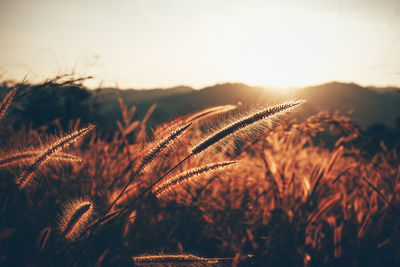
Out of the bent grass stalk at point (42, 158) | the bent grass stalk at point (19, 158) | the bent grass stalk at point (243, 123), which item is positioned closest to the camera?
the bent grass stalk at point (243, 123)

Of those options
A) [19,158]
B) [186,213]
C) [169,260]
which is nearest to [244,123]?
[169,260]

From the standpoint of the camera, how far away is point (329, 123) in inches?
89.1

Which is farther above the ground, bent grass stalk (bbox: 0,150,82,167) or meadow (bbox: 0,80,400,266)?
bent grass stalk (bbox: 0,150,82,167)

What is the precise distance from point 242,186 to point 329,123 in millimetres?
1071

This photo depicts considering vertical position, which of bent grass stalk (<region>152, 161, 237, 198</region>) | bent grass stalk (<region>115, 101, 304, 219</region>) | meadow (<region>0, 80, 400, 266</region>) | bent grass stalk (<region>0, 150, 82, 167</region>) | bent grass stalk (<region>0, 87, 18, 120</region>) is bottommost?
meadow (<region>0, 80, 400, 266</region>)

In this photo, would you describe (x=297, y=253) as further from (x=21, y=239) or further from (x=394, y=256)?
(x=21, y=239)

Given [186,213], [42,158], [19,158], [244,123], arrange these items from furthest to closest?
1. [186,213]
2. [19,158]
3. [42,158]
4. [244,123]

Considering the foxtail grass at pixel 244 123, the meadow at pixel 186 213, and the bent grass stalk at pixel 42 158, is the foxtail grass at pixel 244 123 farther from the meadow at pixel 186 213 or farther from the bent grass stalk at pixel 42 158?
the bent grass stalk at pixel 42 158

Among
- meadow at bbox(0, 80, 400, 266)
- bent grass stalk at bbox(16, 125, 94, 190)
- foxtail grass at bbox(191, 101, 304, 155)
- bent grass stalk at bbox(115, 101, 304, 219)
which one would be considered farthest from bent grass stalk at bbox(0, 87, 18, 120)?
foxtail grass at bbox(191, 101, 304, 155)

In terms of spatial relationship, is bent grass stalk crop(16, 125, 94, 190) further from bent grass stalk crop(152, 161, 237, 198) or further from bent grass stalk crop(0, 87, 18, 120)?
bent grass stalk crop(152, 161, 237, 198)

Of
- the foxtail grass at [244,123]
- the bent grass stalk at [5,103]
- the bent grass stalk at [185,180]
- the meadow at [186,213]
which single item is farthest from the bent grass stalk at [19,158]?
the foxtail grass at [244,123]

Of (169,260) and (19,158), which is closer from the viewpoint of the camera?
(169,260)

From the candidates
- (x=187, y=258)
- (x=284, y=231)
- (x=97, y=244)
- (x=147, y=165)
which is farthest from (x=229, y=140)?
(x=97, y=244)

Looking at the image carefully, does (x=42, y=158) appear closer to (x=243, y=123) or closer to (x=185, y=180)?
(x=185, y=180)
